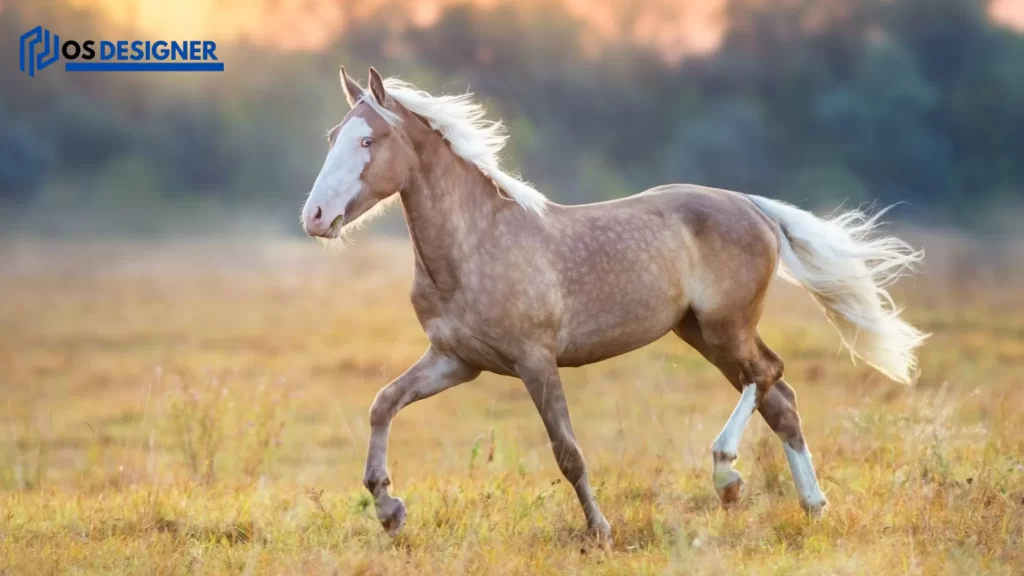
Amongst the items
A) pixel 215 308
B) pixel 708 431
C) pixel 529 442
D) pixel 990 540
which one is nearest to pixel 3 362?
pixel 215 308

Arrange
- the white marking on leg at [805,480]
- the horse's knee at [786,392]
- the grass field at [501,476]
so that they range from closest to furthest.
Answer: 1. the grass field at [501,476]
2. the white marking on leg at [805,480]
3. the horse's knee at [786,392]

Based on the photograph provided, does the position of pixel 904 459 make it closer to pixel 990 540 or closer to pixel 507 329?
pixel 990 540

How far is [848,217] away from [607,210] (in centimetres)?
166

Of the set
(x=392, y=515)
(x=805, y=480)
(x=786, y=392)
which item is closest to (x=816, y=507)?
(x=805, y=480)

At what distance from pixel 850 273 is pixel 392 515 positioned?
2966mm

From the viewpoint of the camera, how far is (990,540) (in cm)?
476

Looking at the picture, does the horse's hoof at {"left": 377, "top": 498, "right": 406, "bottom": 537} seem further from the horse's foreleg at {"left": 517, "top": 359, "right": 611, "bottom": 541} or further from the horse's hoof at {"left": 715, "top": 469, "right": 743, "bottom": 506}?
the horse's hoof at {"left": 715, "top": 469, "right": 743, "bottom": 506}

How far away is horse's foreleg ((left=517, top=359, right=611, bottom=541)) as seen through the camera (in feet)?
16.7

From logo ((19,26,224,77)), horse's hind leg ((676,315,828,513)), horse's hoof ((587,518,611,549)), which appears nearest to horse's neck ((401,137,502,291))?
horse's hoof ((587,518,611,549))

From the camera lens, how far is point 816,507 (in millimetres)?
5645

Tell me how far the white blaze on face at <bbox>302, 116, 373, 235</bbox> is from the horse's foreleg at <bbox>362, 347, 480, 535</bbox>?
3.11ft

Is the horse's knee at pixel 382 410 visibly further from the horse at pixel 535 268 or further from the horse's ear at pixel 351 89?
the horse's ear at pixel 351 89

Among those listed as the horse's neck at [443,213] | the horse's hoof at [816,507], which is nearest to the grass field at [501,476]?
the horse's hoof at [816,507]

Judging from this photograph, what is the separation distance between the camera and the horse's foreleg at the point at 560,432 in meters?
5.09
